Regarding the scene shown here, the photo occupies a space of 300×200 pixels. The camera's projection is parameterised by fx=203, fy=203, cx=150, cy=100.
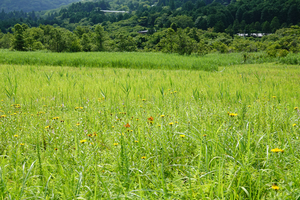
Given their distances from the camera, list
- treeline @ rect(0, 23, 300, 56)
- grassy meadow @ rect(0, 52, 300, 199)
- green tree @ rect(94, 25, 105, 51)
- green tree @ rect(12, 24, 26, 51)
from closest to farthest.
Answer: grassy meadow @ rect(0, 52, 300, 199) → treeline @ rect(0, 23, 300, 56) → green tree @ rect(12, 24, 26, 51) → green tree @ rect(94, 25, 105, 51)

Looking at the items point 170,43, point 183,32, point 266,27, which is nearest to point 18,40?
point 170,43

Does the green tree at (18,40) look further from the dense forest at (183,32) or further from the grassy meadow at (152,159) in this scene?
the grassy meadow at (152,159)

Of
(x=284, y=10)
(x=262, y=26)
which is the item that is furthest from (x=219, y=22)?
(x=284, y=10)

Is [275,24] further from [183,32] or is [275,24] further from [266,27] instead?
[183,32]

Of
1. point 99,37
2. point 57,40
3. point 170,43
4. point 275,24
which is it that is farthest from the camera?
point 275,24

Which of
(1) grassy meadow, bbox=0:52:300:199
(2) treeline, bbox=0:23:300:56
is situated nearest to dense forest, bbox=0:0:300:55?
(2) treeline, bbox=0:23:300:56

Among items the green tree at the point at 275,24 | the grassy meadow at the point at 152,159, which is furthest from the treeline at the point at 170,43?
the green tree at the point at 275,24

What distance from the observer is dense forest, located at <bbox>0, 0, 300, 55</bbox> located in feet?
71.9

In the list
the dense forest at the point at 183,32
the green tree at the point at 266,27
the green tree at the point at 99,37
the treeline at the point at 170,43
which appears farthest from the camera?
the green tree at the point at 266,27

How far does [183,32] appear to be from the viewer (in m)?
19.9

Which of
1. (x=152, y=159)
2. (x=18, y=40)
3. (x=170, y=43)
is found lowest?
(x=152, y=159)

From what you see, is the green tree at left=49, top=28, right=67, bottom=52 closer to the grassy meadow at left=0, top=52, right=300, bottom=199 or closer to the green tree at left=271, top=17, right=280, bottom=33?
the grassy meadow at left=0, top=52, right=300, bottom=199

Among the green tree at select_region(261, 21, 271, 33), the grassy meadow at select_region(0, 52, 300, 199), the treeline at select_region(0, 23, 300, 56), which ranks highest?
the green tree at select_region(261, 21, 271, 33)

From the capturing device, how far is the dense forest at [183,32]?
21922mm
